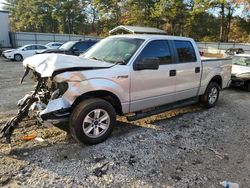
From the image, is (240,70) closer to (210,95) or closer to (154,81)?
(210,95)

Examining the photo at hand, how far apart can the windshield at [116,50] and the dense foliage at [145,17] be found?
32.6 meters

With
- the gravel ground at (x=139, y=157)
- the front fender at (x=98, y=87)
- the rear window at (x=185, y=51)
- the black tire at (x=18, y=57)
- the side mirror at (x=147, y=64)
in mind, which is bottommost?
the gravel ground at (x=139, y=157)

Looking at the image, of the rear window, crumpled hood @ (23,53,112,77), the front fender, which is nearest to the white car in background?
crumpled hood @ (23,53,112,77)

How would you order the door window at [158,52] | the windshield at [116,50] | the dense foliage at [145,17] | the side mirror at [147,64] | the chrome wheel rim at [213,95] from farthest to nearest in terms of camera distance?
the dense foliage at [145,17], the chrome wheel rim at [213,95], the door window at [158,52], the windshield at [116,50], the side mirror at [147,64]

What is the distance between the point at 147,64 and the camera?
4520 millimetres

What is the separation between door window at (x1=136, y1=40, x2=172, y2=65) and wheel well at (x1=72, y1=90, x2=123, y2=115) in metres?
0.86

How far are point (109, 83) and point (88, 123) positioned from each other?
2.46 feet

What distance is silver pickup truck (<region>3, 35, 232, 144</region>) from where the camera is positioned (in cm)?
397

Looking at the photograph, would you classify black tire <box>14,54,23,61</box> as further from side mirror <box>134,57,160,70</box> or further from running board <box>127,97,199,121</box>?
side mirror <box>134,57,160,70</box>

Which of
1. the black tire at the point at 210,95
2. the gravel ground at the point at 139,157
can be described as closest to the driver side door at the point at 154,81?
the gravel ground at the point at 139,157

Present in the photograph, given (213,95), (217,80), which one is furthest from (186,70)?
(217,80)

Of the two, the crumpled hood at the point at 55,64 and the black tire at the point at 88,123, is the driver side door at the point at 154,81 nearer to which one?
the black tire at the point at 88,123

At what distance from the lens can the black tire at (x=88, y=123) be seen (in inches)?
158

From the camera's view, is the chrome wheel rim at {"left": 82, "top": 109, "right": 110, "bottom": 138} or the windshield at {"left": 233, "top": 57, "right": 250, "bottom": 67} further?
the windshield at {"left": 233, "top": 57, "right": 250, "bottom": 67}
